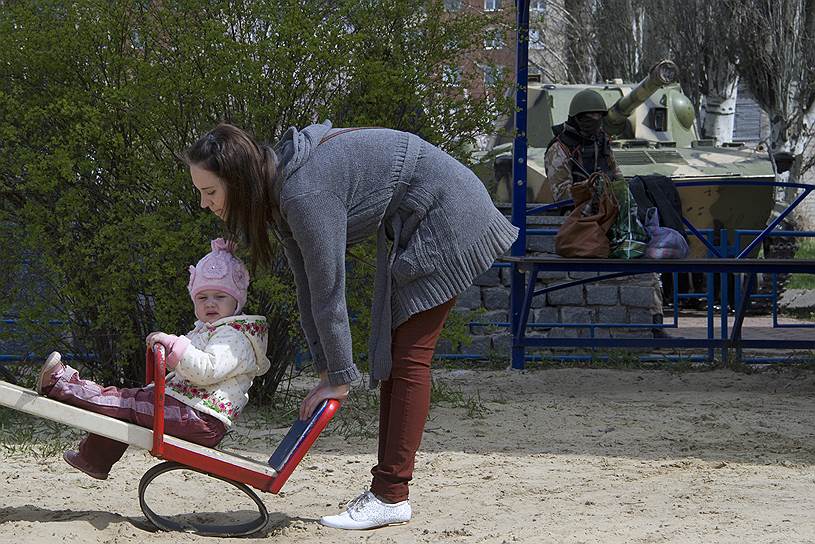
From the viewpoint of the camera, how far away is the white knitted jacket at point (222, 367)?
12.2ft

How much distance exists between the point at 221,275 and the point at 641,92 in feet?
25.8

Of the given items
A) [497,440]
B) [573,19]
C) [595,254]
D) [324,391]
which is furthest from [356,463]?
[573,19]

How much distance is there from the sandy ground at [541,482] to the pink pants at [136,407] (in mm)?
326

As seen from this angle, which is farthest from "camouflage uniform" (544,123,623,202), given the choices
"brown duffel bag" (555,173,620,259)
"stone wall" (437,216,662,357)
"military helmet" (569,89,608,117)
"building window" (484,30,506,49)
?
"building window" (484,30,506,49)

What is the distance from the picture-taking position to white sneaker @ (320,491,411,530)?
153 inches

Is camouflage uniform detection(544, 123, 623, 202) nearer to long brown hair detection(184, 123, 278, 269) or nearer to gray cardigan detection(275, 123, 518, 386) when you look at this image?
gray cardigan detection(275, 123, 518, 386)

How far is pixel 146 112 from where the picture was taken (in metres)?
5.61

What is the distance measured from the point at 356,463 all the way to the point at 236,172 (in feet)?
5.94

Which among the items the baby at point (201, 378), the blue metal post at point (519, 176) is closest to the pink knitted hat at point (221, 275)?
the baby at point (201, 378)

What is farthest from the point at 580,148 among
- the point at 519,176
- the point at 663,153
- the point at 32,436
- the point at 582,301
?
the point at 32,436

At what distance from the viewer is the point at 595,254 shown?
699 centimetres

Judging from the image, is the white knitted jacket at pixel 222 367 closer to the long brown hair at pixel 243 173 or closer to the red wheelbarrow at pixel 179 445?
the red wheelbarrow at pixel 179 445

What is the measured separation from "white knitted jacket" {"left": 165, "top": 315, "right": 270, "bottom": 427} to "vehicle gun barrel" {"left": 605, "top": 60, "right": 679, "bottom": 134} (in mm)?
6595

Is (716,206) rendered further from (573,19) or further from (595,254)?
(573,19)
